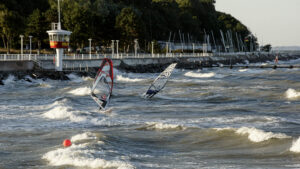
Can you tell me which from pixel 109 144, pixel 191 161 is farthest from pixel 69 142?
pixel 191 161

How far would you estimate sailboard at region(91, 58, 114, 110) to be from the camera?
81.1 ft

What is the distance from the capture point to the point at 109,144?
2023 cm

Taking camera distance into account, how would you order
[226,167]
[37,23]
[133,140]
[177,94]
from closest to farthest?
[226,167] < [133,140] < [177,94] < [37,23]

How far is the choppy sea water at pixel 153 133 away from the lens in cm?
1770

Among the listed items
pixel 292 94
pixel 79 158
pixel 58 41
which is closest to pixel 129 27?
pixel 58 41

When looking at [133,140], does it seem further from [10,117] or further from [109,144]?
[10,117]

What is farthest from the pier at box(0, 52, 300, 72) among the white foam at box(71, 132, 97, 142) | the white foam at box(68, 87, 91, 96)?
the white foam at box(71, 132, 97, 142)

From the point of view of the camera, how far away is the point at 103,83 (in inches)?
1016

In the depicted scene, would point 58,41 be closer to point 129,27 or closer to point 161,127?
point 161,127

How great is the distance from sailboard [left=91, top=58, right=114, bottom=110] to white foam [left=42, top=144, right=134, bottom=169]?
623cm

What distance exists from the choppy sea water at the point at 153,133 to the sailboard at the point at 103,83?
1344 mm

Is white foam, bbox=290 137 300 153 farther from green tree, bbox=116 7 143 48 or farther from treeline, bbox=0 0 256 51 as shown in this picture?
green tree, bbox=116 7 143 48

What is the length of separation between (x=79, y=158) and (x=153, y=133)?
20.7 ft

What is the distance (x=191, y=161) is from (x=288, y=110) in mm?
15958
